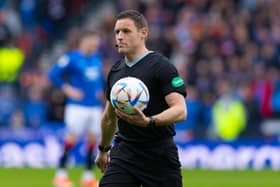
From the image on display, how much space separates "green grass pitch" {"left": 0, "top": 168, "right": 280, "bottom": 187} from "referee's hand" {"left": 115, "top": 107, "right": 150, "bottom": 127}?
764cm

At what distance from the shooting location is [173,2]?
81.1 feet

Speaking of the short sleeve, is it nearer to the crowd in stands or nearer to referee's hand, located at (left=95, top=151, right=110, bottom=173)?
referee's hand, located at (left=95, top=151, right=110, bottom=173)

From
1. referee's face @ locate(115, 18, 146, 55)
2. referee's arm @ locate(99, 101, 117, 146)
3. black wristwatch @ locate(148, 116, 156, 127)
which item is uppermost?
referee's face @ locate(115, 18, 146, 55)

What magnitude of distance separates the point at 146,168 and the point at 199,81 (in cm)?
1377

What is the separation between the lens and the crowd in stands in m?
21.5

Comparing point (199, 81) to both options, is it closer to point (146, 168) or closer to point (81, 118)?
point (81, 118)

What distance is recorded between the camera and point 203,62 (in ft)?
73.1

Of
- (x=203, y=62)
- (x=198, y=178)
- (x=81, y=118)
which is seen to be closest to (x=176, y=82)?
(x=81, y=118)

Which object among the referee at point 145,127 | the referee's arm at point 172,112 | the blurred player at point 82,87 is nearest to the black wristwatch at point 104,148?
the referee at point 145,127

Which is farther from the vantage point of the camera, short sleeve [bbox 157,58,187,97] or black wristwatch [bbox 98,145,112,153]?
black wristwatch [bbox 98,145,112,153]

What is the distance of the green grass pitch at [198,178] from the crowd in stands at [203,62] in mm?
2693

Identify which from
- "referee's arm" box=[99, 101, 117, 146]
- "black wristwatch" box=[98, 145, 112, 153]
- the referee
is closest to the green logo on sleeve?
the referee

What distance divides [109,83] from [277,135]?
12.7 meters

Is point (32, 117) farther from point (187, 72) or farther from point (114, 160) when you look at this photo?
point (114, 160)
